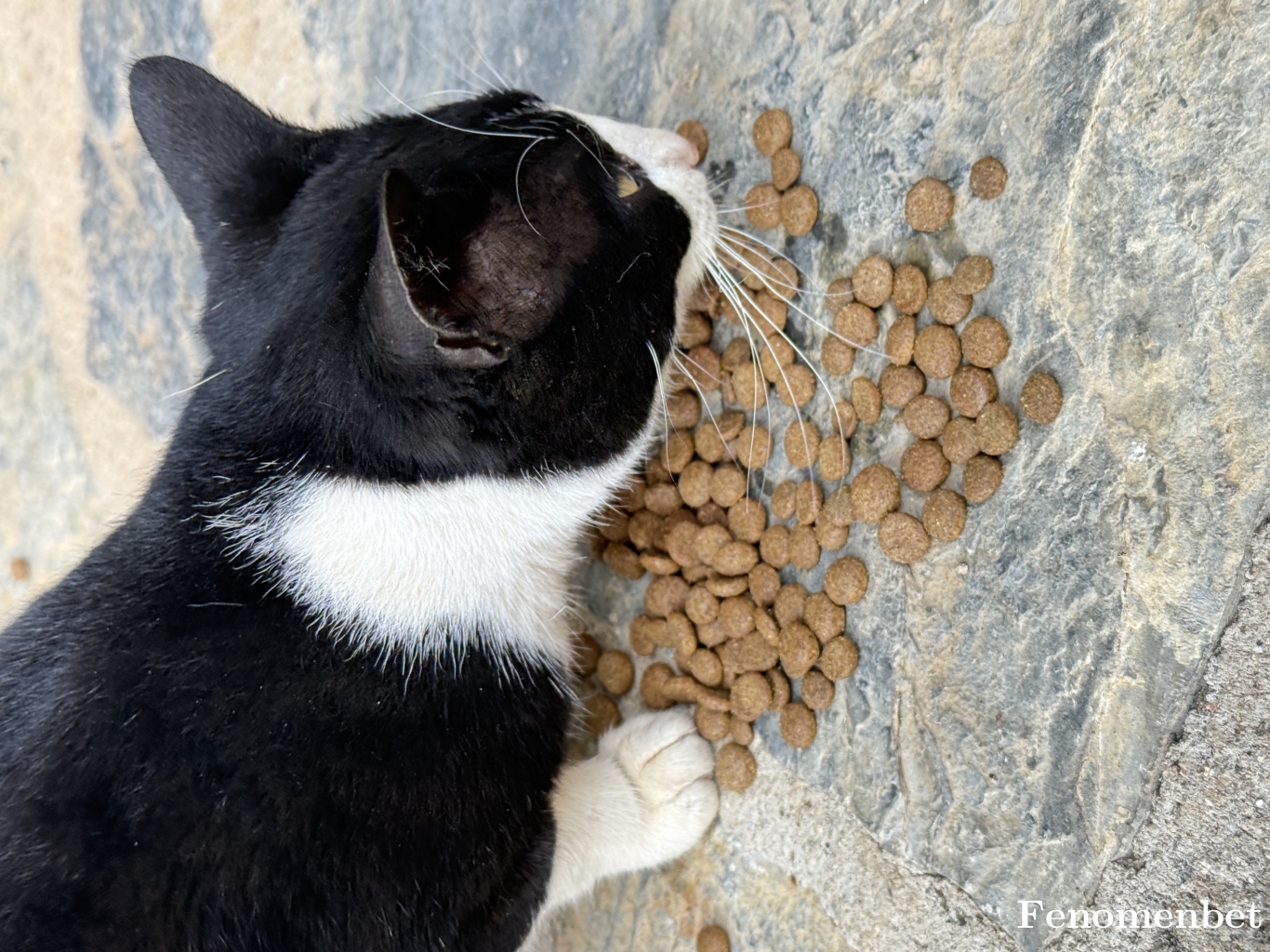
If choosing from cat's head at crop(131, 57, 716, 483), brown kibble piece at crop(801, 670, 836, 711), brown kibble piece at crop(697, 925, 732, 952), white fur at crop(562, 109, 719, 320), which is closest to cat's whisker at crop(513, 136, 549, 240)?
cat's head at crop(131, 57, 716, 483)

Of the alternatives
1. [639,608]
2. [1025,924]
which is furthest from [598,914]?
[1025,924]

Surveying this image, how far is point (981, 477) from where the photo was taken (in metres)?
1.14

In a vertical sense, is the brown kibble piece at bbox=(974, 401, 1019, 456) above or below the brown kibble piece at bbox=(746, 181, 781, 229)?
below

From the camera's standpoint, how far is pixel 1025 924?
1071 millimetres

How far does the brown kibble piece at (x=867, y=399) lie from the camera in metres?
1.25

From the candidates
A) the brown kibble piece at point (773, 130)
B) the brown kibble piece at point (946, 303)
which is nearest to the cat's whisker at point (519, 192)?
the brown kibble piece at point (773, 130)

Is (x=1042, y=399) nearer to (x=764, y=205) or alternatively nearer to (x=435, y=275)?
(x=764, y=205)

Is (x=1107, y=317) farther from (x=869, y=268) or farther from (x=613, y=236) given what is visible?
(x=613, y=236)

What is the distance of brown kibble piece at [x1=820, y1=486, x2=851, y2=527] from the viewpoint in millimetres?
1274

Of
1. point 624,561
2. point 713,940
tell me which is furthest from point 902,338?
point 713,940

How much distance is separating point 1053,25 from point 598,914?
1.45 metres

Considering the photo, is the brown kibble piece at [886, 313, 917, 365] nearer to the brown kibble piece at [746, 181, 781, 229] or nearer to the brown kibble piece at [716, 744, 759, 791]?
the brown kibble piece at [746, 181, 781, 229]

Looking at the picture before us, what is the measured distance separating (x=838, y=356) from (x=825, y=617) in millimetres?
361

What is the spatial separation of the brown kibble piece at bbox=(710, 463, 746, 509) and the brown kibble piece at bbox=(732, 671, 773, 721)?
0.26 metres
